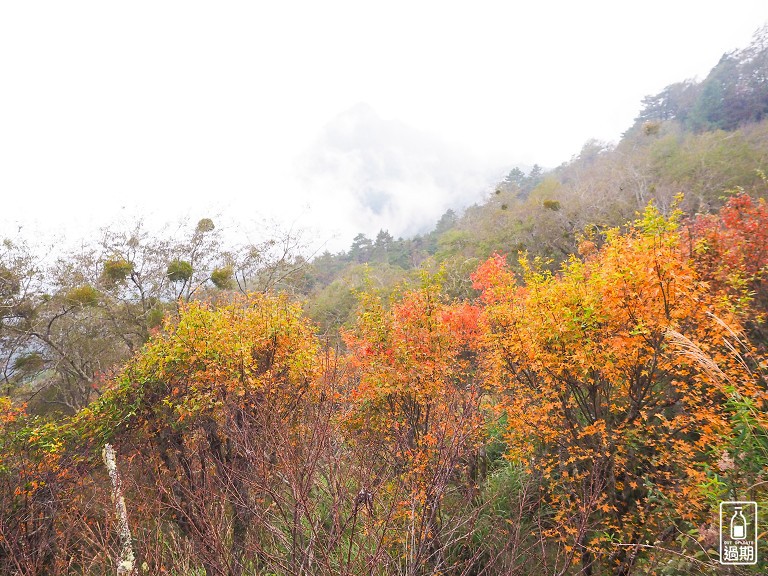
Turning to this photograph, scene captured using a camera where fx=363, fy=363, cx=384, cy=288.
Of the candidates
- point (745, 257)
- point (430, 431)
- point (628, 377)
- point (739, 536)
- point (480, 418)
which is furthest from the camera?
point (745, 257)

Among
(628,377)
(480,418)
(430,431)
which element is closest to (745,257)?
(628,377)

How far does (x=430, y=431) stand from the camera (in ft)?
21.1

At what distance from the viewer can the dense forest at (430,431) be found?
3303 mm

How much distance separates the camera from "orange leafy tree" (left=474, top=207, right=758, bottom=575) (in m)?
4.68

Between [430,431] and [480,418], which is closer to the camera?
[430,431]

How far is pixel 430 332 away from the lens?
6.85 m

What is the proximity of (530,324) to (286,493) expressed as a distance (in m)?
4.12

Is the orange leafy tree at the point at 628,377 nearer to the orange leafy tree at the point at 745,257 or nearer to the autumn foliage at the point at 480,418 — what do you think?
the autumn foliage at the point at 480,418

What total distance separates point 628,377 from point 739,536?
7.41 ft

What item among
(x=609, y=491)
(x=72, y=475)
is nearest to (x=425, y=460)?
(x=609, y=491)

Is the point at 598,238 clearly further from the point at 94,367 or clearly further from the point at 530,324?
the point at 94,367

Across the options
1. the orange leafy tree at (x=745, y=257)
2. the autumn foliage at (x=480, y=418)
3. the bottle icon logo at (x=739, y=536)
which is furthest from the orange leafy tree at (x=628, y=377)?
the orange leafy tree at (x=745, y=257)

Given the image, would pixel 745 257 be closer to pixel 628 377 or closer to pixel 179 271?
pixel 628 377

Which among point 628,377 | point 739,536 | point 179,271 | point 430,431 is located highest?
point 179,271
